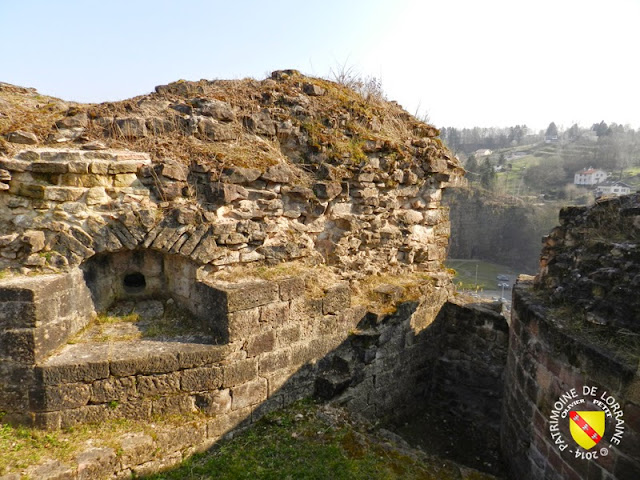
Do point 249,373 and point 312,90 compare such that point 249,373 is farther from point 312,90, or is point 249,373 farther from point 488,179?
point 488,179

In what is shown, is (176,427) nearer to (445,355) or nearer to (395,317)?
(395,317)

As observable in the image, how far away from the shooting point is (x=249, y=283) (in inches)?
163

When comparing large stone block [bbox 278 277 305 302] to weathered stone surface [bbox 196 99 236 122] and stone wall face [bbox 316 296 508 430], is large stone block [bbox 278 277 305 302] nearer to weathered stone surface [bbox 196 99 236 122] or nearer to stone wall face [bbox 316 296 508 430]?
stone wall face [bbox 316 296 508 430]

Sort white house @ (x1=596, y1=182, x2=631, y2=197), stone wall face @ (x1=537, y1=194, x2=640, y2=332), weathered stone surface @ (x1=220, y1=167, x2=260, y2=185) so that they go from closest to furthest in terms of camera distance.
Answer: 1. stone wall face @ (x1=537, y1=194, x2=640, y2=332)
2. weathered stone surface @ (x1=220, y1=167, x2=260, y2=185)
3. white house @ (x1=596, y1=182, x2=631, y2=197)

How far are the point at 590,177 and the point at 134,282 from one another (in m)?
68.2

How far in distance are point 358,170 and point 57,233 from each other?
3.43m

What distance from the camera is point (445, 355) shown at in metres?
6.27

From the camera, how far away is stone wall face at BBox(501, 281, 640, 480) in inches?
117

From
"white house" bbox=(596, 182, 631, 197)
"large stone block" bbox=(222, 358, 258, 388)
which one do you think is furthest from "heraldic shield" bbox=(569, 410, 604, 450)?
"white house" bbox=(596, 182, 631, 197)

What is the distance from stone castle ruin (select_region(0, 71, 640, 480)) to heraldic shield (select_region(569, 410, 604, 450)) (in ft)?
0.52

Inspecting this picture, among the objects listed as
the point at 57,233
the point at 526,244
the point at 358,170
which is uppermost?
the point at 358,170

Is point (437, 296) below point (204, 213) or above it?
below

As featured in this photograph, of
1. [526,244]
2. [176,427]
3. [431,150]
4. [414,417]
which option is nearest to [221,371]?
[176,427]

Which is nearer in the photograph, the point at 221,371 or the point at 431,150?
the point at 221,371
